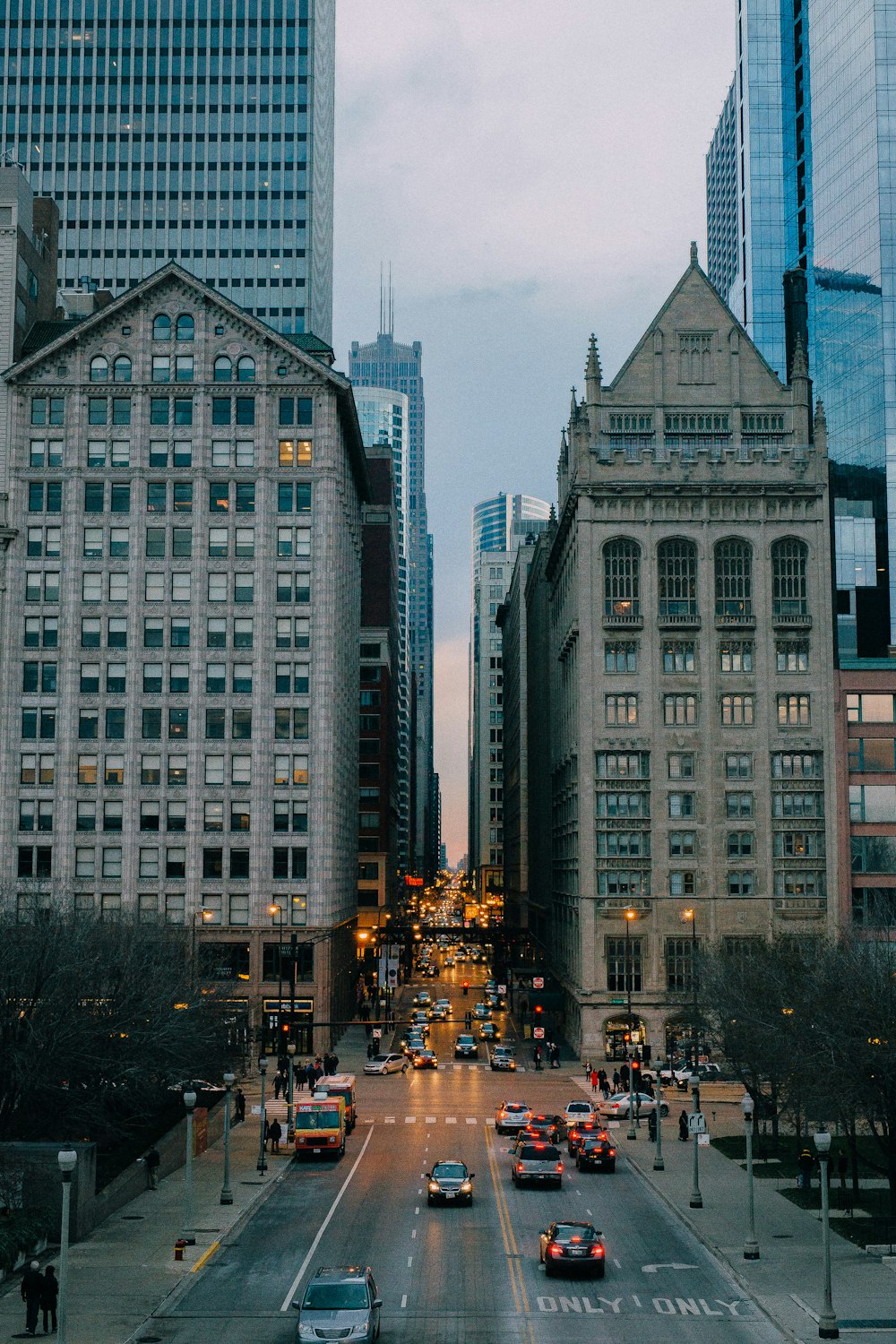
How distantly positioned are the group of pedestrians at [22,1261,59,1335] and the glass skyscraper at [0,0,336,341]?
428ft

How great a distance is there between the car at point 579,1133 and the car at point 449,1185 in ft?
32.4

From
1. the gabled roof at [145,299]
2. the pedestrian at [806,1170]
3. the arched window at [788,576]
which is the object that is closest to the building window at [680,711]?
the arched window at [788,576]

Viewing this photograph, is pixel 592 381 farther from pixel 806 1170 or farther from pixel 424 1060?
pixel 806 1170

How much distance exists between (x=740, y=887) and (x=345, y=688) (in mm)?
37054

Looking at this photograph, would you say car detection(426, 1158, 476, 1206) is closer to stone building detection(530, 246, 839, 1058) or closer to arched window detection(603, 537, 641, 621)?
stone building detection(530, 246, 839, 1058)

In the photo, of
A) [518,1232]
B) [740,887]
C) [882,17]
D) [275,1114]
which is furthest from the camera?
[882,17]

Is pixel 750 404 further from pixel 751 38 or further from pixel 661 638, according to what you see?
pixel 751 38

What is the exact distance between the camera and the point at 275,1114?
70875mm

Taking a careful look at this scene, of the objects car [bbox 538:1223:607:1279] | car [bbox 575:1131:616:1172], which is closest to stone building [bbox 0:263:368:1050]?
car [bbox 575:1131:616:1172]

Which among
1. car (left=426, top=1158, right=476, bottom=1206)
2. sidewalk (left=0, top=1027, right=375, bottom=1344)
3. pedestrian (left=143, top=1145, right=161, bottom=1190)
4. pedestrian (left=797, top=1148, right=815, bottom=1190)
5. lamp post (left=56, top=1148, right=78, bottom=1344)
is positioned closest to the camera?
lamp post (left=56, top=1148, right=78, bottom=1344)

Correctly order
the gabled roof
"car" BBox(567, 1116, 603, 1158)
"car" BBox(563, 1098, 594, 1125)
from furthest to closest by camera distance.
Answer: the gabled roof, "car" BBox(563, 1098, 594, 1125), "car" BBox(567, 1116, 603, 1158)

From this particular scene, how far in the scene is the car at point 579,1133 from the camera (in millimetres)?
57031

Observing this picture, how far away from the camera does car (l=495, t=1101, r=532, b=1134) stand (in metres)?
64.4

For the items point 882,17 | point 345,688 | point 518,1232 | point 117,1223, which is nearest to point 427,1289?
point 518,1232
